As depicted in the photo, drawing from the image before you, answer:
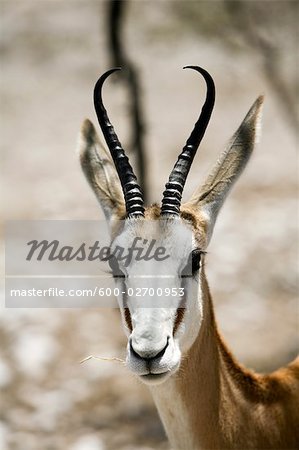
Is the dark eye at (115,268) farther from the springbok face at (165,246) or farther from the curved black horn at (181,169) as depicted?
the curved black horn at (181,169)

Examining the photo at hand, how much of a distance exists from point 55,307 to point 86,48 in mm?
8946

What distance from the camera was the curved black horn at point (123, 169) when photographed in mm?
4805

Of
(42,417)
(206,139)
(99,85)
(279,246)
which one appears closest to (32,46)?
(206,139)

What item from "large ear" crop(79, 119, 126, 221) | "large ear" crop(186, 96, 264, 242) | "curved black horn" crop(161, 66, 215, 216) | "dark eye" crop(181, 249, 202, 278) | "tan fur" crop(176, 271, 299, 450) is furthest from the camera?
"large ear" crop(79, 119, 126, 221)

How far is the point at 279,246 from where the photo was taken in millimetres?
10734

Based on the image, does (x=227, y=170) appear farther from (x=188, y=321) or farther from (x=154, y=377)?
(x=154, y=377)

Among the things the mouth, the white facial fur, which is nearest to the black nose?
the white facial fur

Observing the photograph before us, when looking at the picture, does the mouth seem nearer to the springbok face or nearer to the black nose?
the springbok face

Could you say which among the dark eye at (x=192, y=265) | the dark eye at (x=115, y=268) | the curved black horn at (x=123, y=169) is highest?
the curved black horn at (x=123, y=169)

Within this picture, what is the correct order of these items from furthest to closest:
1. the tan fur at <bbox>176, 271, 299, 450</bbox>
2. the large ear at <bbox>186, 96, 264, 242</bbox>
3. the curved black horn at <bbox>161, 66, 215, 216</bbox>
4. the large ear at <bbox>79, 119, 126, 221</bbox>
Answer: the large ear at <bbox>79, 119, 126, 221</bbox> < the large ear at <bbox>186, 96, 264, 242</bbox> < the tan fur at <bbox>176, 271, 299, 450</bbox> < the curved black horn at <bbox>161, 66, 215, 216</bbox>

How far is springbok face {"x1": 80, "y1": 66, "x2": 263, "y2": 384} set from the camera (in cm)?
432

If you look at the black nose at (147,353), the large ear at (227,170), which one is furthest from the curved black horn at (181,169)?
the black nose at (147,353)

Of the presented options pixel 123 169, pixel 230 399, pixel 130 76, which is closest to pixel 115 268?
pixel 123 169

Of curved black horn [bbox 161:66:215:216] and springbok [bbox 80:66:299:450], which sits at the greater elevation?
curved black horn [bbox 161:66:215:216]
